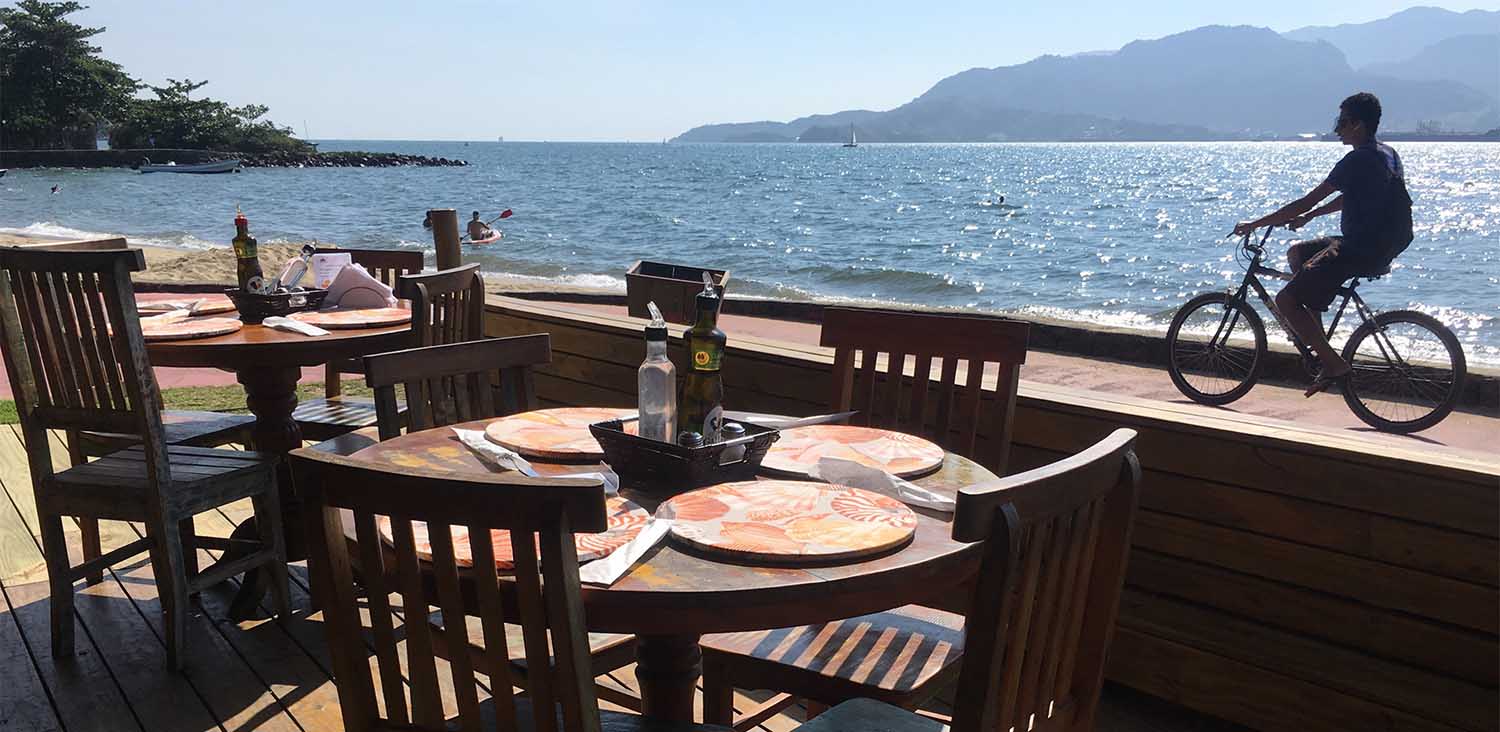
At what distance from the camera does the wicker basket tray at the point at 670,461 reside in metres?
1.70

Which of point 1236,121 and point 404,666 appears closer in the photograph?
point 404,666

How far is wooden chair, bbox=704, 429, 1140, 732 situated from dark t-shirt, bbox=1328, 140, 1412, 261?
4780mm

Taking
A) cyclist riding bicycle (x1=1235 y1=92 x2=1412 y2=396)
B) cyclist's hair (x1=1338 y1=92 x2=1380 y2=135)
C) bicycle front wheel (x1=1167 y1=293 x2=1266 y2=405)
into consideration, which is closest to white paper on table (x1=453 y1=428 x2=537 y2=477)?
cyclist riding bicycle (x1=1235 y1=92 x2=1412 y2=396)

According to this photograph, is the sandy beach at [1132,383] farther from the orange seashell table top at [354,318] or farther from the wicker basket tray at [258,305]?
the wicker basket tray at [258,305]

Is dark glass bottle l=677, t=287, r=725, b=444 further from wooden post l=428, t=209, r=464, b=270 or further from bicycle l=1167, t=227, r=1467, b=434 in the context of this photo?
bicycle l=1167, t=227, r=1467, b=434

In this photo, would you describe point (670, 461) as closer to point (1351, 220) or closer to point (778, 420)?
point (778, 420)

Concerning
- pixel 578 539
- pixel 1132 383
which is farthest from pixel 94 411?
pixel 1132 383

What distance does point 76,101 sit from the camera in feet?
212

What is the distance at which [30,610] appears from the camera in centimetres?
296

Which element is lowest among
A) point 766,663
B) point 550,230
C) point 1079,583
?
point 550,230

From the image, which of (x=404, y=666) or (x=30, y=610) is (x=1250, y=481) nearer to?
(x=404, y=666)

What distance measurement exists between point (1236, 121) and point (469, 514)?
711 ft

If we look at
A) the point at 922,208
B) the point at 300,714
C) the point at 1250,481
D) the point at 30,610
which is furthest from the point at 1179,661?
the point at 922,208

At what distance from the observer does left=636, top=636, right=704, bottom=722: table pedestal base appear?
176cm
